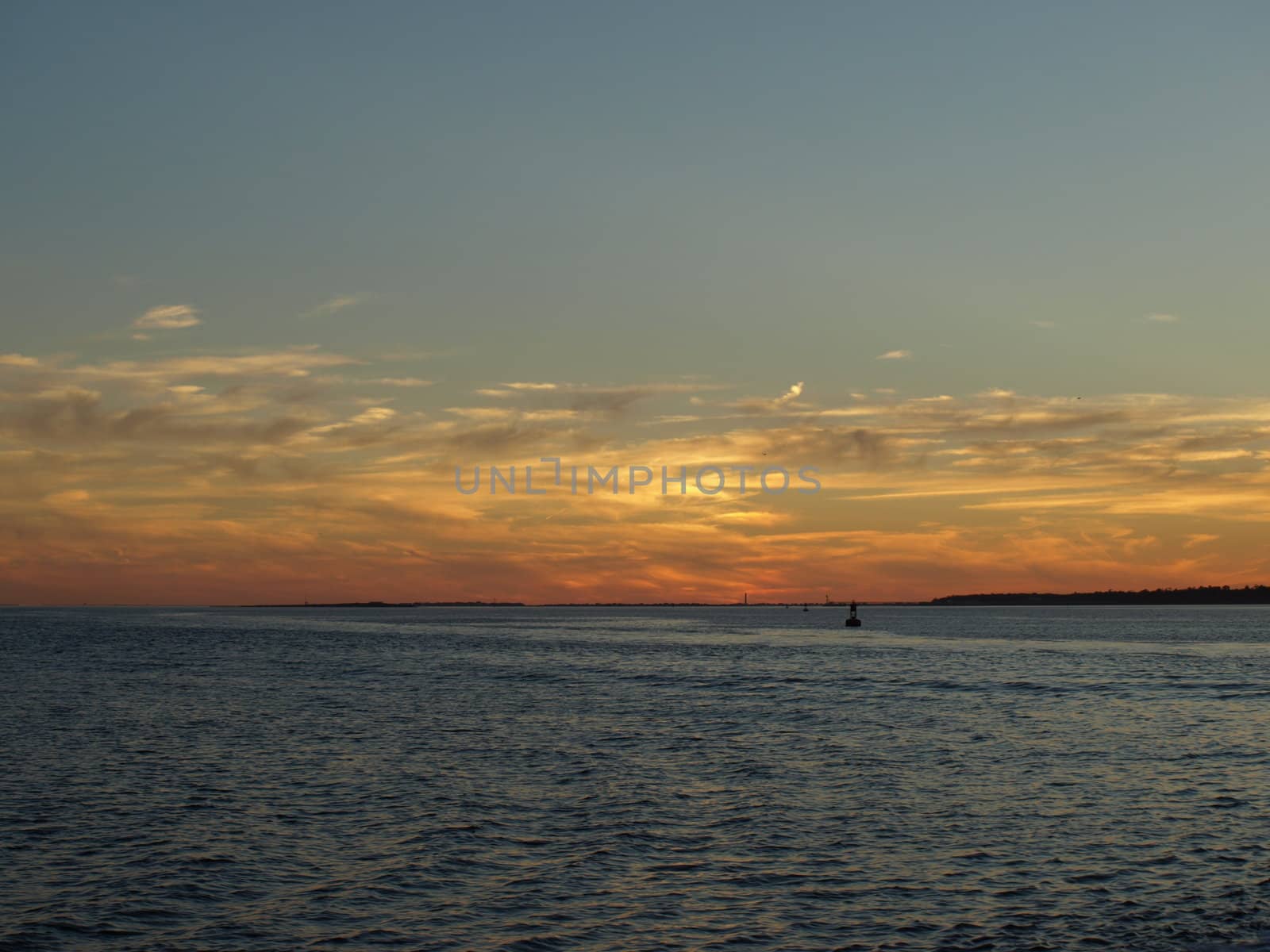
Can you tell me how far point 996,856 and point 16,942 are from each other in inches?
847

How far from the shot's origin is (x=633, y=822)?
31578 millimetres

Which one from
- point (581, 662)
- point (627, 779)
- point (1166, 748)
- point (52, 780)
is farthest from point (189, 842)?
point (581, 662)

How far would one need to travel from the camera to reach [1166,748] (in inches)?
1864

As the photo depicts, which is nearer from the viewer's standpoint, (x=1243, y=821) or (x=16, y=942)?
(x=16, y=942)

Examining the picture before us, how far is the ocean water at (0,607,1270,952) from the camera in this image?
22.4m

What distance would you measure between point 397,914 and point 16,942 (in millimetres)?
6969

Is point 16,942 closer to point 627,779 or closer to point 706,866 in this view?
point 706,866

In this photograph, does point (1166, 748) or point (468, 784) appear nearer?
point (468, 784)

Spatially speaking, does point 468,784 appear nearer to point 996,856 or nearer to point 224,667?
point 996,856

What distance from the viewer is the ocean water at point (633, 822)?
2241cm

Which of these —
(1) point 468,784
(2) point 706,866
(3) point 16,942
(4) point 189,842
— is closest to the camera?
(3) point 16,942

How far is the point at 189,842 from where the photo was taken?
29.2m

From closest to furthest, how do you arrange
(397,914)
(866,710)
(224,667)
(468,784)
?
(397,914)
(468,784)
(866,710)
(224,667)

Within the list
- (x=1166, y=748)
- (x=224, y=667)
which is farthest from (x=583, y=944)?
(x=224, y=667)
